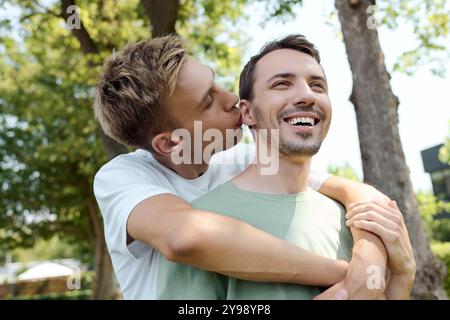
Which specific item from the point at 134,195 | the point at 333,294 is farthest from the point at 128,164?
the point at 333,294

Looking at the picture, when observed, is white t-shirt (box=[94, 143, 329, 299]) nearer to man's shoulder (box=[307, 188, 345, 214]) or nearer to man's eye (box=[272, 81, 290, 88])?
man's shoulder (box=[307, 188, 345, 214])

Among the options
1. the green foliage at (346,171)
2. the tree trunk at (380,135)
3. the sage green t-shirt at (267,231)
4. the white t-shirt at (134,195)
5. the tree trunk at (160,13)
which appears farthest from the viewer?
the green foliage at (346,171)

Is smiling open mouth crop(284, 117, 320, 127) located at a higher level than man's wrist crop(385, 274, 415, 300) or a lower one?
higher

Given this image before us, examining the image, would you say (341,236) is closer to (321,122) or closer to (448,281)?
(321,122)

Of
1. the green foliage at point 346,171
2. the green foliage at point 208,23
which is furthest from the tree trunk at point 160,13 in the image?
the green foliage at point 346,171

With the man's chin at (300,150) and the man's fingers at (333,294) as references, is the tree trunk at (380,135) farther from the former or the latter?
the man's fingers at (333,294)

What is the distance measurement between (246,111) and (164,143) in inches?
17.3

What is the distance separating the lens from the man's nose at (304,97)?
203cm

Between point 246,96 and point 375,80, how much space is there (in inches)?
148

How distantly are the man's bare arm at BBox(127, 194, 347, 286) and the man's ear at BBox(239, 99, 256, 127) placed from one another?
69cm

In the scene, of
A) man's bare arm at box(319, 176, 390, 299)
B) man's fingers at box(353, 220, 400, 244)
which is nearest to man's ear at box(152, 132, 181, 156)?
man's bare arm at box(319, 176, 390, 299)

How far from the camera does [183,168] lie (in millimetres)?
2402

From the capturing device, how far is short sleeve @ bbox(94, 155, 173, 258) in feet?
6.25

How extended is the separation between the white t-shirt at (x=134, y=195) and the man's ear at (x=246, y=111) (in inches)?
13.8
